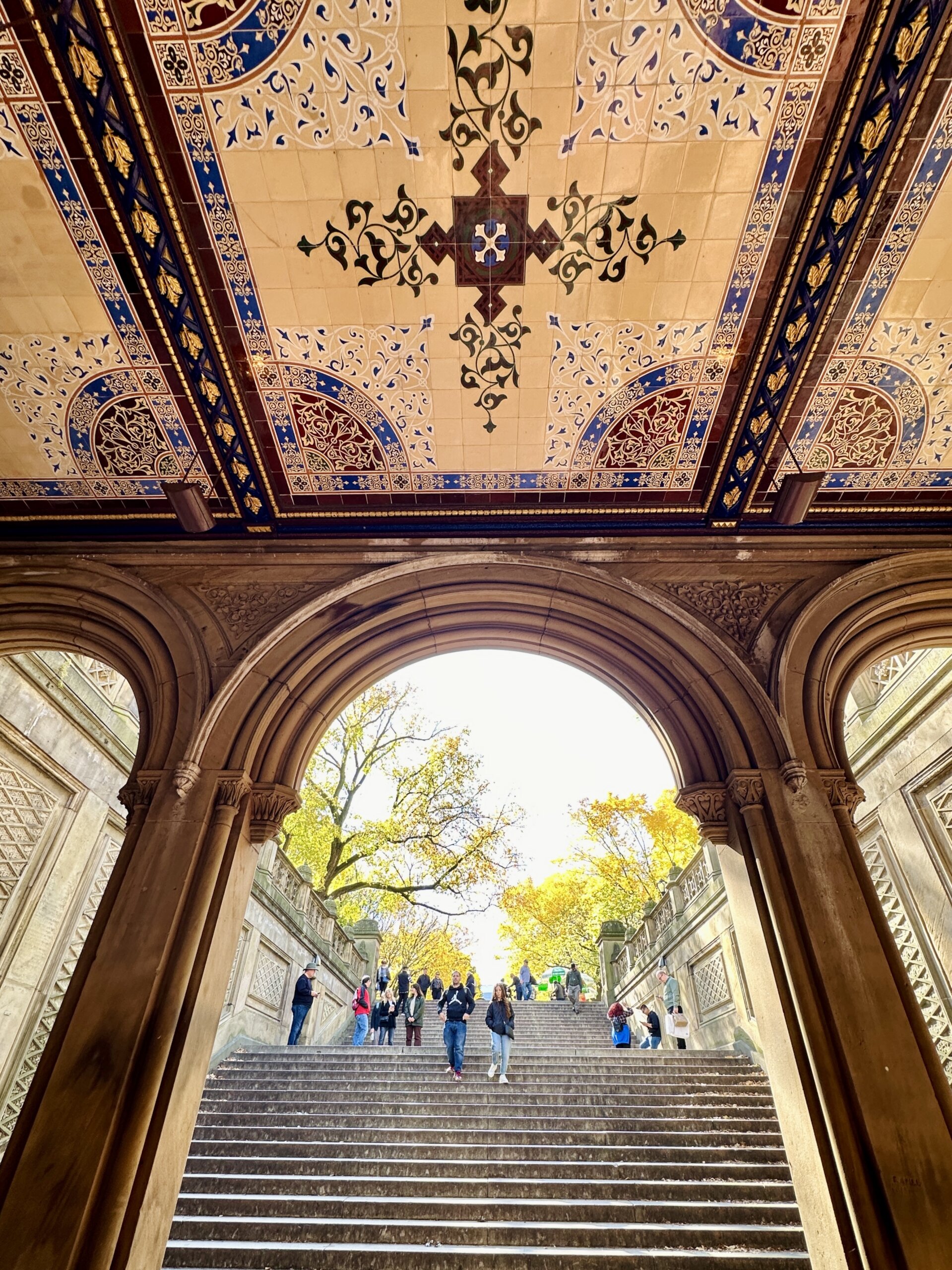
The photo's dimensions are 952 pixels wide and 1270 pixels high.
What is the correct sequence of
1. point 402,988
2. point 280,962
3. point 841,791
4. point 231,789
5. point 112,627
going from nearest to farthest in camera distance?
point 841,791 → point 231,789 → point 112,627 → point 280,962 → point 402,988

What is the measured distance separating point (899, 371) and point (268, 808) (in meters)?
5.20

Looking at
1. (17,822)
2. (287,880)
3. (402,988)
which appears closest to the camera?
(17,822)

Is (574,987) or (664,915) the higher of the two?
(574,987)

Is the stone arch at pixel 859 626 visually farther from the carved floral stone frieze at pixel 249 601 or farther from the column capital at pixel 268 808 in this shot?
the carved floral stone frieze at pixel 249 601

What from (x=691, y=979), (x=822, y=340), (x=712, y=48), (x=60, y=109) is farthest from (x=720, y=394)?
(x=691, y=979)

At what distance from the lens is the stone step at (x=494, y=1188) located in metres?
3.91

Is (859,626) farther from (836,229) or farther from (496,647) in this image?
(496,647)

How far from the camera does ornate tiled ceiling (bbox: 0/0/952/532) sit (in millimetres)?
3018

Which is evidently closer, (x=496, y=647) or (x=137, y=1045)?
(x=137, y=1045)

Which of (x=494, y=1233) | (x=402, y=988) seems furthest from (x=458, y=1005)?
(x=402, y=988)

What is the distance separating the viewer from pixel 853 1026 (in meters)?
3.32

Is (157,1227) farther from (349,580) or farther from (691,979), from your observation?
(691,979)

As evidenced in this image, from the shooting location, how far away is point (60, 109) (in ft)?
10.4

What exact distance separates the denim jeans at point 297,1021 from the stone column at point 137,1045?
4.81 metres
